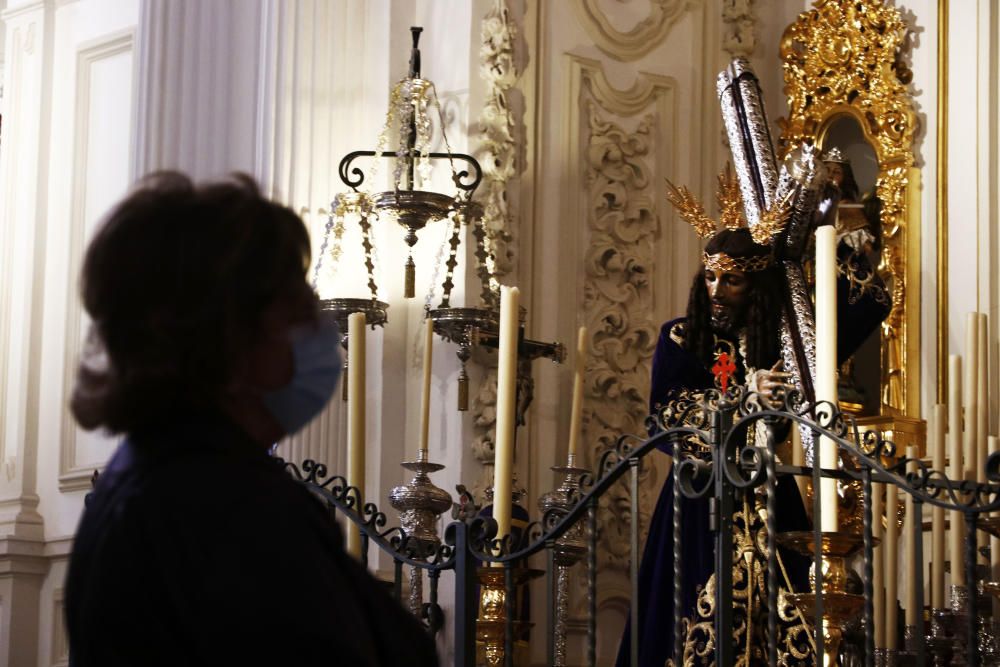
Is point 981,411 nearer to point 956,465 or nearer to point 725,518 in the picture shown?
point 956,465

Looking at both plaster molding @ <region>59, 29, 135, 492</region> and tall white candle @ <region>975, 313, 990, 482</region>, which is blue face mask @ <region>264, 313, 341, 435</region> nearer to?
tall white candle @ <region>975, 313, 990, 482</region>

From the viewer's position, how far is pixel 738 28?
662 cm

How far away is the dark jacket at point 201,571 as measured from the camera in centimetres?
155

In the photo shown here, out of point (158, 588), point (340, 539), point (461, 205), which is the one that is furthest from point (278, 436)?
point (461, 205)

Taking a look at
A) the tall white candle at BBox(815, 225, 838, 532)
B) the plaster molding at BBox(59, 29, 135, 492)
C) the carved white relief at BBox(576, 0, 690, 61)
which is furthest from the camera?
the plaster molding at BBox(59, 29, 135, 492)

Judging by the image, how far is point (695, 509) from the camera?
4824 mm

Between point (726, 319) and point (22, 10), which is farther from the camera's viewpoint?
point (22, 10)

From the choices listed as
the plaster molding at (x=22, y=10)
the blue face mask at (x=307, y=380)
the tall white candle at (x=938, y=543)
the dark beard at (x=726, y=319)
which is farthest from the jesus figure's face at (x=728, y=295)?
the plaster molding at (x=22, y=10)

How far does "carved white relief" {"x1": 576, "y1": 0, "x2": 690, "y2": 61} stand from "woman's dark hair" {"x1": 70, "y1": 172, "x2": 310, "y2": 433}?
4855mm

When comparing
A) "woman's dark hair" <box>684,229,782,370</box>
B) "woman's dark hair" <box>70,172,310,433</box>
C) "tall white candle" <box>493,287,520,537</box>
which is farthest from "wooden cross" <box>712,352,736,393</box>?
"woman's dark hair" <box>70,172,310,433</box>

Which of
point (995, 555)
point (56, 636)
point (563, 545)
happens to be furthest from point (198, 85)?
point (995, 555)

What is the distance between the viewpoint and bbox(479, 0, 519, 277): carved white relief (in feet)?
19.7

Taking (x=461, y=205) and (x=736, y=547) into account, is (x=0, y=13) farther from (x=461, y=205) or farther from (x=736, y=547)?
(x=736, y=547)

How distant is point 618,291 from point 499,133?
0.75m
